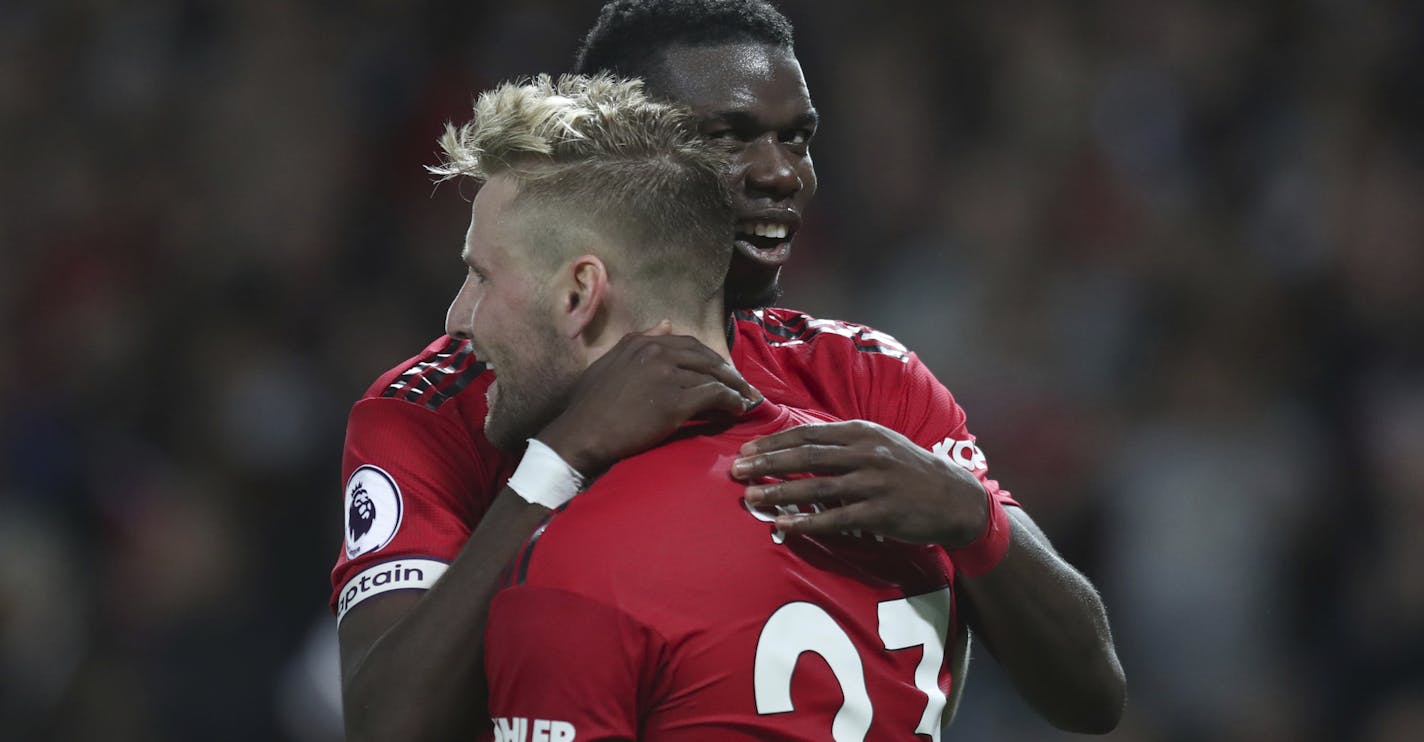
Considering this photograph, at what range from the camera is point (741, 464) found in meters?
2.20

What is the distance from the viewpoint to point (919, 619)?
2.35 m

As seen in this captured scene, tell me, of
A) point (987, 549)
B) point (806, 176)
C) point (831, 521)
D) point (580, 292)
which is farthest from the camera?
point (806, 176)

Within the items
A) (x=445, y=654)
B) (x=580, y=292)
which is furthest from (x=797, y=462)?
(x=445, y=654)

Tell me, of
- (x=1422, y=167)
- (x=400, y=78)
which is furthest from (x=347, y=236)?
(x=1422, y=167)

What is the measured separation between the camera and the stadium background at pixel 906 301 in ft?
19.6

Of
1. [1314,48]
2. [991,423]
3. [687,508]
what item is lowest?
[991,423]

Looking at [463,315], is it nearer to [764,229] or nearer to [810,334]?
[764,229]

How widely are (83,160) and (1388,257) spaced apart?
5.98 m

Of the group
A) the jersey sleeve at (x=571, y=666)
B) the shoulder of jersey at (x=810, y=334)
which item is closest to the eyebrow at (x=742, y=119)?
the shoulder of jersey at (x=810, y=334)

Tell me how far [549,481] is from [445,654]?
0.89ft

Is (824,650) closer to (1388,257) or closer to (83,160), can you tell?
(1388,257)

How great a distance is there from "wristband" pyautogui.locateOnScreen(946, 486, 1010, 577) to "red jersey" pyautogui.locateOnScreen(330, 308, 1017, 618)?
0.64 ft

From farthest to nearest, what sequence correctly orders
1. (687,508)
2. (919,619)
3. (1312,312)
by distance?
1. (1312,312)
2. (919,619)
3. (687,508)

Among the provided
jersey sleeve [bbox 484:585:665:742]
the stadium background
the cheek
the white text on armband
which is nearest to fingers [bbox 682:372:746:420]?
jersey sleeve [bbox 484:585:665:742]
